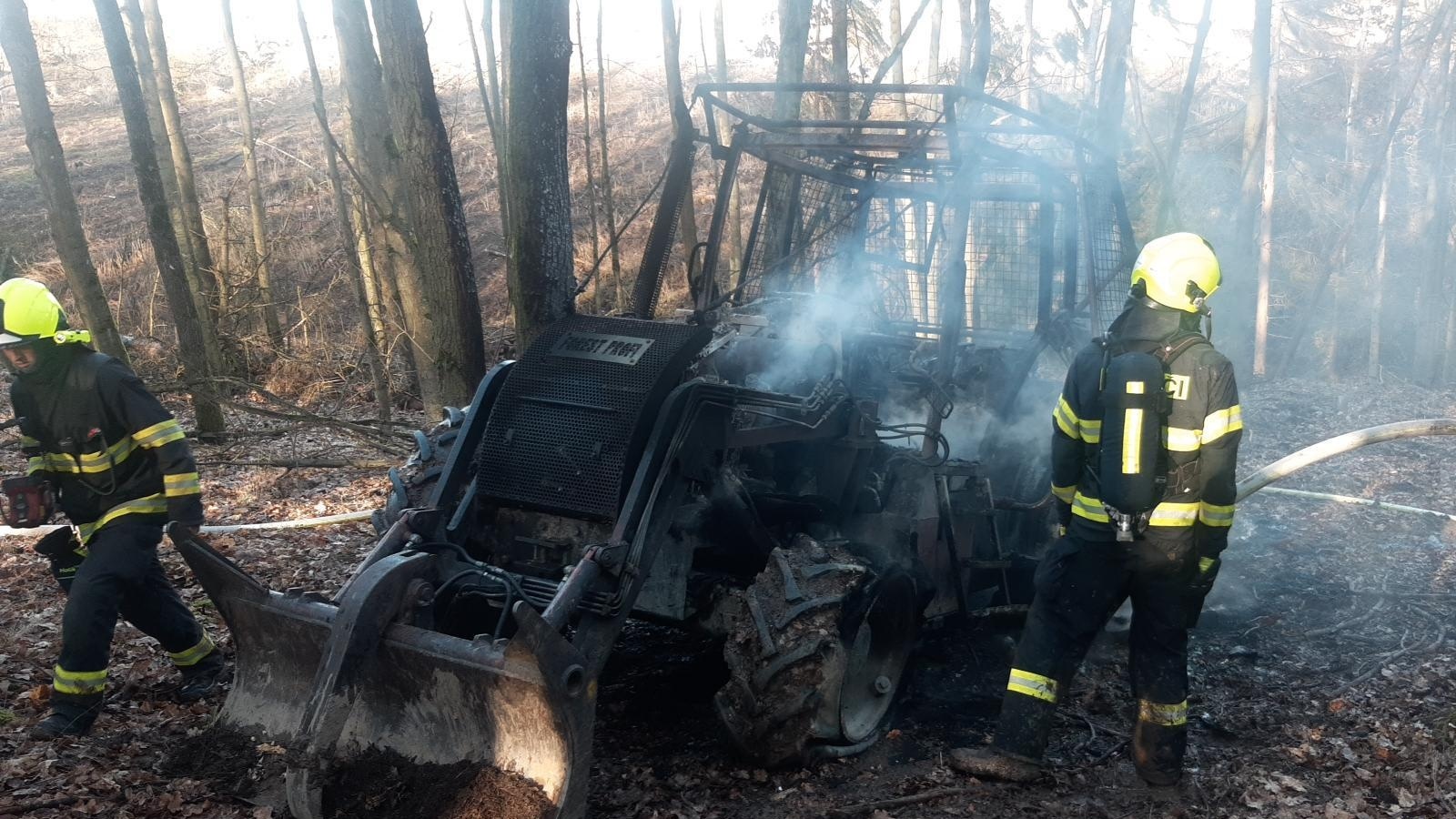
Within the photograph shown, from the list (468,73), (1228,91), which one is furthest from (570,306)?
(1228,91)

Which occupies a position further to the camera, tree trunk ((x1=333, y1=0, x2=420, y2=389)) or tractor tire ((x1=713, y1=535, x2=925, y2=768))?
tree trunk ((x1=333, y1=0, x2=420, y2=389))

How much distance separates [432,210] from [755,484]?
4.17m

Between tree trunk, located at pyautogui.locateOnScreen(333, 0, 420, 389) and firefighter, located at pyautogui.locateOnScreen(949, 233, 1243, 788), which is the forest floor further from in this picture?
tree trunk, located at pyautogui.locateOnScreen(333, 0, 420, 389)

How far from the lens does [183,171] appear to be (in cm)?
1480

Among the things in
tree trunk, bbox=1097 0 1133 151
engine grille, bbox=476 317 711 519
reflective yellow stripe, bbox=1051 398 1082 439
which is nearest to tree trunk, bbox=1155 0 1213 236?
tree trunk, bbox=1097 0 1133 151

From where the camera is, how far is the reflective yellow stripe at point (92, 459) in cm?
462

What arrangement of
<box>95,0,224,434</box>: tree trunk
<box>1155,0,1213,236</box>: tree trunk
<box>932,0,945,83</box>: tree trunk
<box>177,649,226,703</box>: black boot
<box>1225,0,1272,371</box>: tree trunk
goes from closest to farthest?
<box>177,649,226,703</box>: black boot < <box>95,0,224,434</box>: tree trunk < <box>1155,0,1213,236</box>: tree trunk < <box>1225,0,1272,371</box>: tree trunk < <box>932,0,945,83</box>: tree trunk

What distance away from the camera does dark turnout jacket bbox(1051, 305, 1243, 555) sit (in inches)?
163

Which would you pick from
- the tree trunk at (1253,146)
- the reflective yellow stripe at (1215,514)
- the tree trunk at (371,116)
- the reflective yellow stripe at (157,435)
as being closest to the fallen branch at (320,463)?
the tree trunk at (371,116)

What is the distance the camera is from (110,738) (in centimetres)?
434

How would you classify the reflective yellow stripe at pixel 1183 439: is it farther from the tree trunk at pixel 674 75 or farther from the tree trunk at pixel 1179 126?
the tree trunk at pixel 1179 126

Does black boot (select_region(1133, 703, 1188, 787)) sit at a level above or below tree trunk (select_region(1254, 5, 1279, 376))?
above

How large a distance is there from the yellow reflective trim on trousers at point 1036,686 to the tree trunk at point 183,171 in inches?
462

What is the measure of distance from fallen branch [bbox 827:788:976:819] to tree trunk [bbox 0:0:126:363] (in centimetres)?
776
